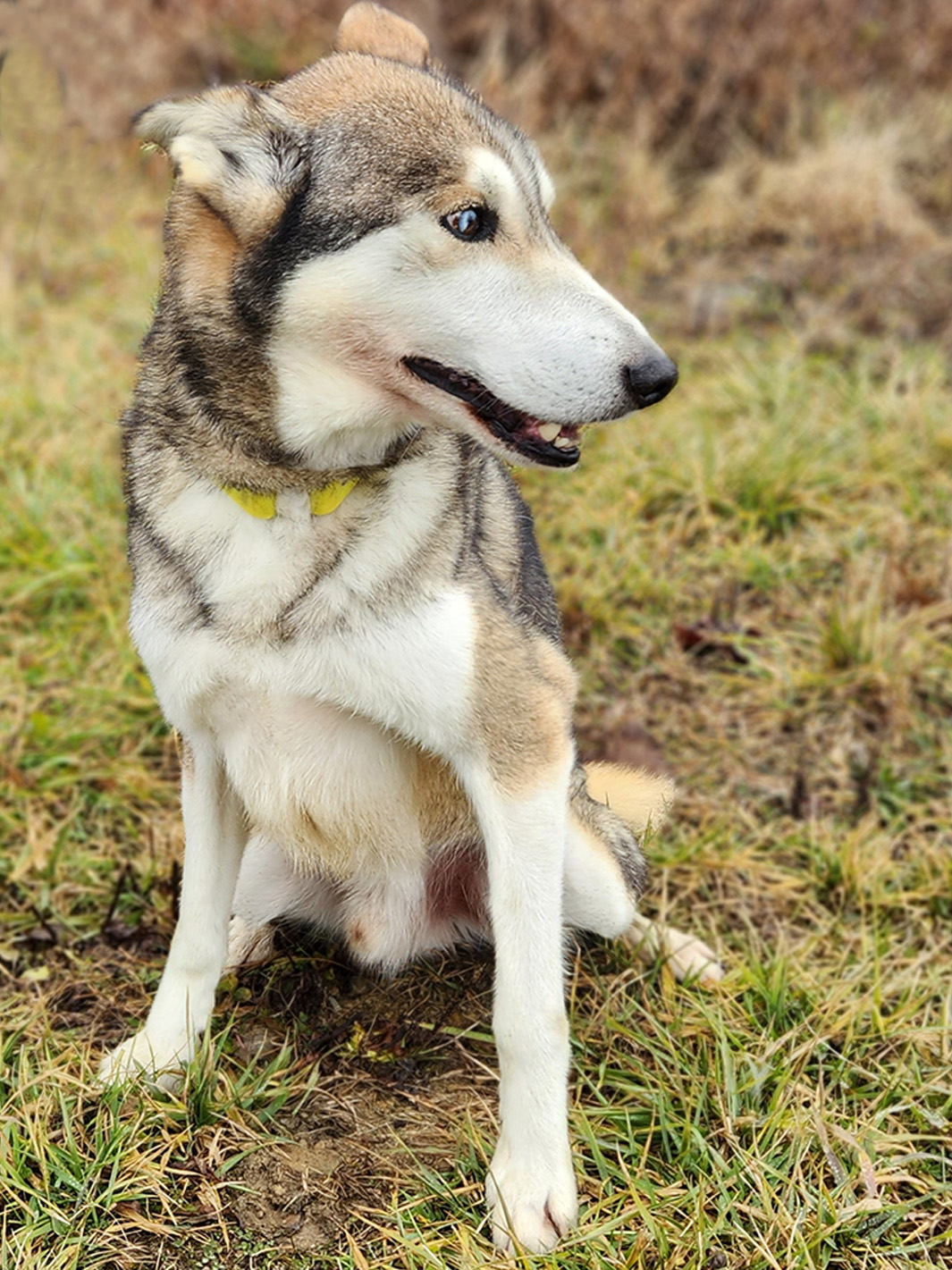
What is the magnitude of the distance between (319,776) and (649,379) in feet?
3.30

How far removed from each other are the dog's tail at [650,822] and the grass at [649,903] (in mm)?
73

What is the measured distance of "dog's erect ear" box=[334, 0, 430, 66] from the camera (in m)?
2.78

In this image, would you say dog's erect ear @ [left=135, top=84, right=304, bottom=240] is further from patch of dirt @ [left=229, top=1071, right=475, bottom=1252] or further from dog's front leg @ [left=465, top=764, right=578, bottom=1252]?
patch of dirt @ [left=229, top=1071, right=475, bottom=1252]

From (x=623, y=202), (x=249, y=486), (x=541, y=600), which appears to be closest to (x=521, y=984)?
(x=541, y=600)

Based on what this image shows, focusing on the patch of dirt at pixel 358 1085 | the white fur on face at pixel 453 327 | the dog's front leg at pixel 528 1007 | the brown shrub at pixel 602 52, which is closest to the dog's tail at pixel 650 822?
the patch of dirt at pixel 358 1085

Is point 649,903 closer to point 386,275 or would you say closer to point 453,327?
point 453,327

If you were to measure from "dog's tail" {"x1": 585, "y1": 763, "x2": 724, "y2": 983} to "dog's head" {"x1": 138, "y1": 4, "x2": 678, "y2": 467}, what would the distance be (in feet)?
3.79

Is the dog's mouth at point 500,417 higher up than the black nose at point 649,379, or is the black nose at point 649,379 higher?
the black nose at point 649,379

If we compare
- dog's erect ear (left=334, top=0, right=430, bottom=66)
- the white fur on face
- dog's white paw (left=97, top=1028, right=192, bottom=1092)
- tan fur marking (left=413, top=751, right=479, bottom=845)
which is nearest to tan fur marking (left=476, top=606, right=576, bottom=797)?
tan fur marking (left=413, top=751, right=479, bottom=845)

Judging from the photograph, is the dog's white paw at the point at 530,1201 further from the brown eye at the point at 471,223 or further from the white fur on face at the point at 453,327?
the brown eye at the point at 471,223

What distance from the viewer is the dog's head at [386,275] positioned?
227 centimetres

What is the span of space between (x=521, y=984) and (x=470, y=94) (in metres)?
1.73

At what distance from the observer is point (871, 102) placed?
7.97 metres

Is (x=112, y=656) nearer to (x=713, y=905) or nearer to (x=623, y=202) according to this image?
(x=713, y=905)
